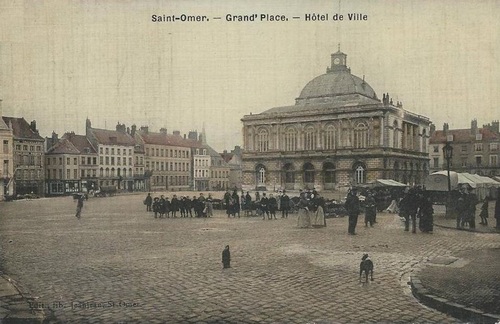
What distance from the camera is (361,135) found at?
39.7m

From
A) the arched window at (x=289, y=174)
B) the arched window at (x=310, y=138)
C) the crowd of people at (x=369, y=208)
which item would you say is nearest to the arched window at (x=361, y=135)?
A: the arched window at (x=310, y=138)

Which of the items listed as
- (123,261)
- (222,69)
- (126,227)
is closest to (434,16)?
(222,69)

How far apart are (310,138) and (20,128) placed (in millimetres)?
34511

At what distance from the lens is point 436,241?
12.2m

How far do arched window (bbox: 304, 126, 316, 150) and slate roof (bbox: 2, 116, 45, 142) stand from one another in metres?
33.4

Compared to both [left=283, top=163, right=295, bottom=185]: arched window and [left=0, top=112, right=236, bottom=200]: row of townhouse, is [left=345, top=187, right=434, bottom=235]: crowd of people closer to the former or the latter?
[left=0, top=112, right=236, bottom=200]: row of townhouse

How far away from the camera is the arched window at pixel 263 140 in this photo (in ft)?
150

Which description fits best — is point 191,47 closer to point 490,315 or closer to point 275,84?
point 275,84

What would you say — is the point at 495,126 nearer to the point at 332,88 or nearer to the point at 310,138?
the point at 310,138

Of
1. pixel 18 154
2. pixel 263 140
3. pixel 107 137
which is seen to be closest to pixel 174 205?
pixel 107 137

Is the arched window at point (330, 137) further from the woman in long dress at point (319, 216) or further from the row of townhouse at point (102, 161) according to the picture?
the woman in long dress at point (319, 216)

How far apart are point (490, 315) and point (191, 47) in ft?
25.3

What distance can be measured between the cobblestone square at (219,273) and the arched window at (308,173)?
30064 mm

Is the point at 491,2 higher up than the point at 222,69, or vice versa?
the point at 491,2
